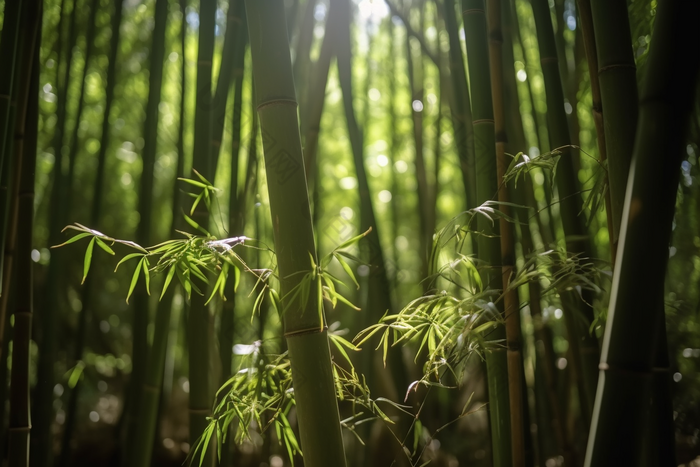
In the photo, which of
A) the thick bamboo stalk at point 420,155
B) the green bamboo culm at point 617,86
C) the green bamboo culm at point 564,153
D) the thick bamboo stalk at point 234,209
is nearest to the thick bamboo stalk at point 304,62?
the thick bamboo stalk at point 234,209

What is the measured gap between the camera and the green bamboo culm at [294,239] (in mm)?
A: 710

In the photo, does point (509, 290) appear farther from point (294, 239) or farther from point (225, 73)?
point (225, 73)

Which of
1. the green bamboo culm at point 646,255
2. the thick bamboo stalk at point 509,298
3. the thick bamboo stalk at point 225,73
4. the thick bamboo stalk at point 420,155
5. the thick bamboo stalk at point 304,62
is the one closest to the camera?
the green bamboo culm at point 646,255

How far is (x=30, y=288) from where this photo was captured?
47.5 inches

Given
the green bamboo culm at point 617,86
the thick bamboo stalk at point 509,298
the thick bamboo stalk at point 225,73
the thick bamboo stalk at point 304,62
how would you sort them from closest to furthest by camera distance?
the green bamboo culm at point 617,86 < the thick bamboo stalk at point 509,298 < the thick bamboo stalk at point 225,73 < the thick bamboo stalk at point 304,62

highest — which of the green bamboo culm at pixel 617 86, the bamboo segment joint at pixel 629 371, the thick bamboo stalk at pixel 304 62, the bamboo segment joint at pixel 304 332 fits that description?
the thick bamboo stalk at pixel 304 62

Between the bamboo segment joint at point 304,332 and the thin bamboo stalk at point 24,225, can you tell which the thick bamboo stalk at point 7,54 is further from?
the bamboo segment joint at point 304,332

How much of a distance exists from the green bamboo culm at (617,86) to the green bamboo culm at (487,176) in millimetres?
214

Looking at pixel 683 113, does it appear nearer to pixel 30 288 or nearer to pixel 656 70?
pixel 656 70

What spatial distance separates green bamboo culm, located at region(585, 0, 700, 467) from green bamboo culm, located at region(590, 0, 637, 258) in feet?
0.56

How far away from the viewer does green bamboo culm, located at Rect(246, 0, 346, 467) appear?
2.33 feet

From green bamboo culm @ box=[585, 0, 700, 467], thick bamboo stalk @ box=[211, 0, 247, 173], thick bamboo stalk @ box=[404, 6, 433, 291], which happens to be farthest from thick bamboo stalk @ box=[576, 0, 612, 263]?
thick bamboo stalk @ box=[404, 6, 433, 291]

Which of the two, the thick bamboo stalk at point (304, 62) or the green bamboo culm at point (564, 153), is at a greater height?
the thick bamboo stalk at point (304, 62)

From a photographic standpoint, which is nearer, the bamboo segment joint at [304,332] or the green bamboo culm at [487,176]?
the bamboo segment joint at [304,332]
